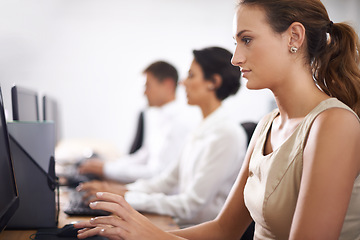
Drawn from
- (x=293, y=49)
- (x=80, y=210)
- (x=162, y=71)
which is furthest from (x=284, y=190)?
(x=162, y=71)

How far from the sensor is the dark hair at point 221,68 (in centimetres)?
219

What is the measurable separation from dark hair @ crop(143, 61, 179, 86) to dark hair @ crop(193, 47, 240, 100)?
109 cm

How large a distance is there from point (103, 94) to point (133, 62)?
585 mm

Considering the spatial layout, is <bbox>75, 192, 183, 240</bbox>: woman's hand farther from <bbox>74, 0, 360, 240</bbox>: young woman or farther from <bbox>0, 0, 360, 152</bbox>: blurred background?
<bbox>0, 0, 360, 152</bbox>: blurred background

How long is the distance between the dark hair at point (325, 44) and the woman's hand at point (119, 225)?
62 centimetres

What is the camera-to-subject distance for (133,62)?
571cm

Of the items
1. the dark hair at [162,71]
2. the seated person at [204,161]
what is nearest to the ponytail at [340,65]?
the seated person at [204,161]

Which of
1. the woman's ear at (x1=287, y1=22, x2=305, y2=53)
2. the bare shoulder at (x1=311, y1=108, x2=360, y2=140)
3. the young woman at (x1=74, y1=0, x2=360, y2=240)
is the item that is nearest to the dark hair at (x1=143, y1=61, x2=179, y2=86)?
the young woman at (x1=74, y1=0, x2=360, y2=240)

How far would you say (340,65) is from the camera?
124 centimetres

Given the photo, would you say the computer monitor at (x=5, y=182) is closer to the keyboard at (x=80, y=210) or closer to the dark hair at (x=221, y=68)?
the keyboard at (x=80, y=210)

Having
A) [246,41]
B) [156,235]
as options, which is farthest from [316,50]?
[156,235]

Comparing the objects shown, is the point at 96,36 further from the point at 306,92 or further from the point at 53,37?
the point at 306,92

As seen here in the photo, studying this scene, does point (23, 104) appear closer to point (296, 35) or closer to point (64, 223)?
point (64, 223)

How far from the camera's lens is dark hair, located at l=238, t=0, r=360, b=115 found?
1.17 m
